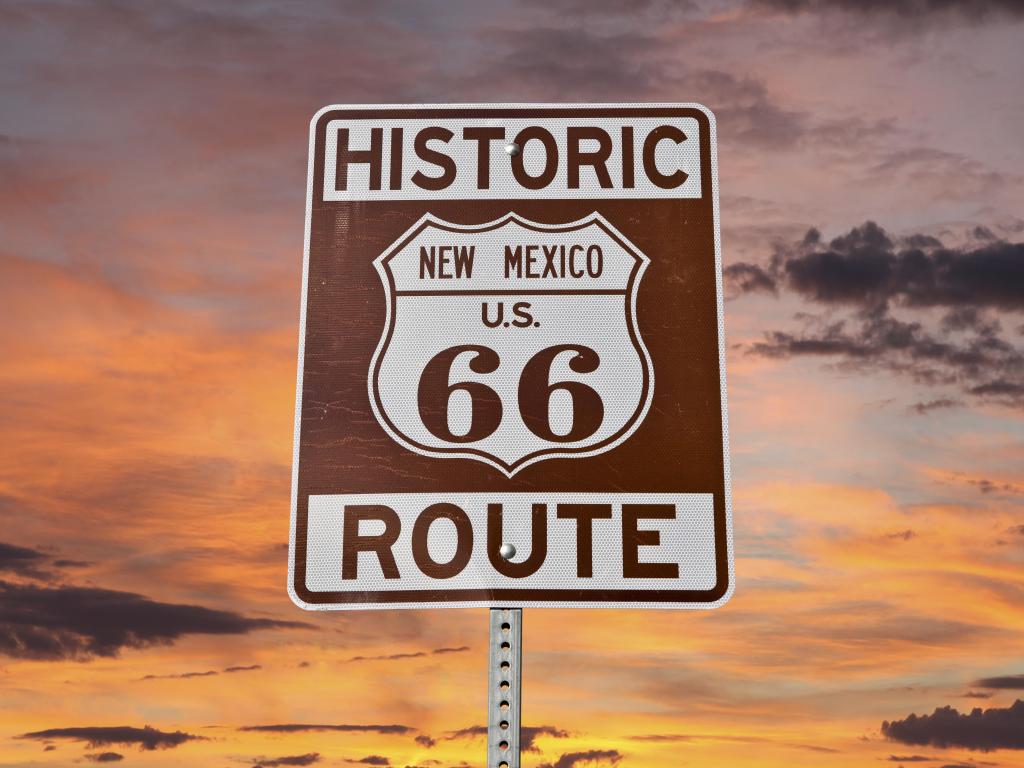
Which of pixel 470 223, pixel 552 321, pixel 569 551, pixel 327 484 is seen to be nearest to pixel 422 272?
pixel 470 223

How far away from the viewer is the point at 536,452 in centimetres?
375

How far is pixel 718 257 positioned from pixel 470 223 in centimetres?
89

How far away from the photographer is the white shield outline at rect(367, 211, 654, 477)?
3.75 metres

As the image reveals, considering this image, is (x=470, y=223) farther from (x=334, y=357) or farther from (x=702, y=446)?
(x=702, y=446)

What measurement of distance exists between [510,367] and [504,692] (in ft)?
3.54

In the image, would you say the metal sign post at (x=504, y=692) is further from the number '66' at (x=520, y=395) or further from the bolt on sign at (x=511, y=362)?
the number '66' at (x=520, y=395)

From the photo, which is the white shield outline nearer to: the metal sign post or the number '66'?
the number '66'

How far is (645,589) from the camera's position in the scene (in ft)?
11.9

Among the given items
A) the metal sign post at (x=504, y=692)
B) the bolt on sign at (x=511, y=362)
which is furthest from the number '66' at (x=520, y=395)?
the metal sign post at (x=504, y=692)

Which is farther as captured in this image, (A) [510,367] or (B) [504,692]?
(A) [510,367]

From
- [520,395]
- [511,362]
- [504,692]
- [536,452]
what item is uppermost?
[511,362]

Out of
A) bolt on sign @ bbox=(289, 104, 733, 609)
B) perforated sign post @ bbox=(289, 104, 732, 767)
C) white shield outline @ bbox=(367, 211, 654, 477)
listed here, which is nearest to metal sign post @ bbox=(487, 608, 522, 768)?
perforated sign post @ bbox=(289, 104, 732, 767)

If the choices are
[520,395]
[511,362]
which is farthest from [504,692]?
[511,362]

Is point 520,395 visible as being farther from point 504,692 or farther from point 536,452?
point 504,692
